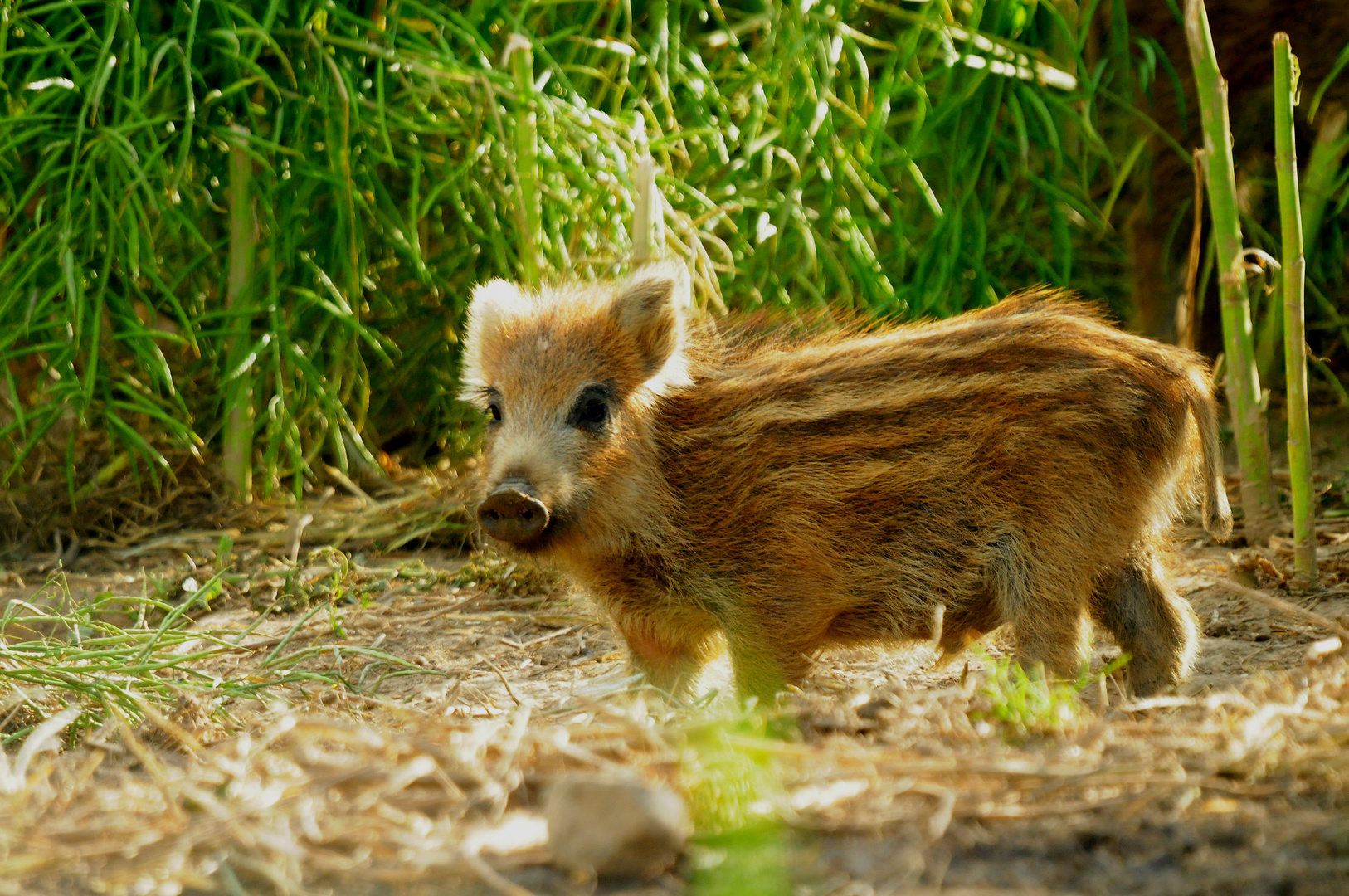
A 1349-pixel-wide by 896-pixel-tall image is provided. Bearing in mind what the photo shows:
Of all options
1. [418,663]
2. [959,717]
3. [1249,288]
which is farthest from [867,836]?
[1249,288]

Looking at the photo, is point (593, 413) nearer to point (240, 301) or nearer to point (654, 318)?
point (654, 318)

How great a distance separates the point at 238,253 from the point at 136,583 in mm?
1122

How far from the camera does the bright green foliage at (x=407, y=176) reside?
4.15 m

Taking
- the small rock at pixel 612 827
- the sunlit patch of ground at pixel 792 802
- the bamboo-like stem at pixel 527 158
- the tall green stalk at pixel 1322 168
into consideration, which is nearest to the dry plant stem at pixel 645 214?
the bamboo-like stem at pixel 527 158

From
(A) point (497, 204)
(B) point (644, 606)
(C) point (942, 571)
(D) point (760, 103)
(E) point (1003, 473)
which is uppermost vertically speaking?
(D) point (760, 103)

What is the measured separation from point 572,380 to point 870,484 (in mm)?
759

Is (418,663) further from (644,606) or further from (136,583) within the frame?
(136,583)

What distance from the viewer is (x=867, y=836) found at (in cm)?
176

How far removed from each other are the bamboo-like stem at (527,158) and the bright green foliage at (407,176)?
0.04 feet

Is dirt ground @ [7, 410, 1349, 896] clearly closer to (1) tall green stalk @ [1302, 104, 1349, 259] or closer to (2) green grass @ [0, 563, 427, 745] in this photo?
(2) green grass @ [0, 563, 427, 745]

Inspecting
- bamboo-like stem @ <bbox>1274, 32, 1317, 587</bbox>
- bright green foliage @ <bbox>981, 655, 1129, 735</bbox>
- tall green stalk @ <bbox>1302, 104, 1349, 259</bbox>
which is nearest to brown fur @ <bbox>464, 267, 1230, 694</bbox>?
bamboo-like stem @ <bbox>1274, 32, 1317, 587</bbox>

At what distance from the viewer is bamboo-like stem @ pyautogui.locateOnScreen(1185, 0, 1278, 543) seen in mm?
3375

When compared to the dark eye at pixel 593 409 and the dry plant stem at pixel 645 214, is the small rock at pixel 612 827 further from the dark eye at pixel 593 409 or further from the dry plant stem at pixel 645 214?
the dry plant stem at pixel 645 214

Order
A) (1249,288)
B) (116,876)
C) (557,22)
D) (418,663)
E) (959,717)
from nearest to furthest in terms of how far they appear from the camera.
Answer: (116,876) < (959,717) < (418,663) < (557,22) < (1249,288)
